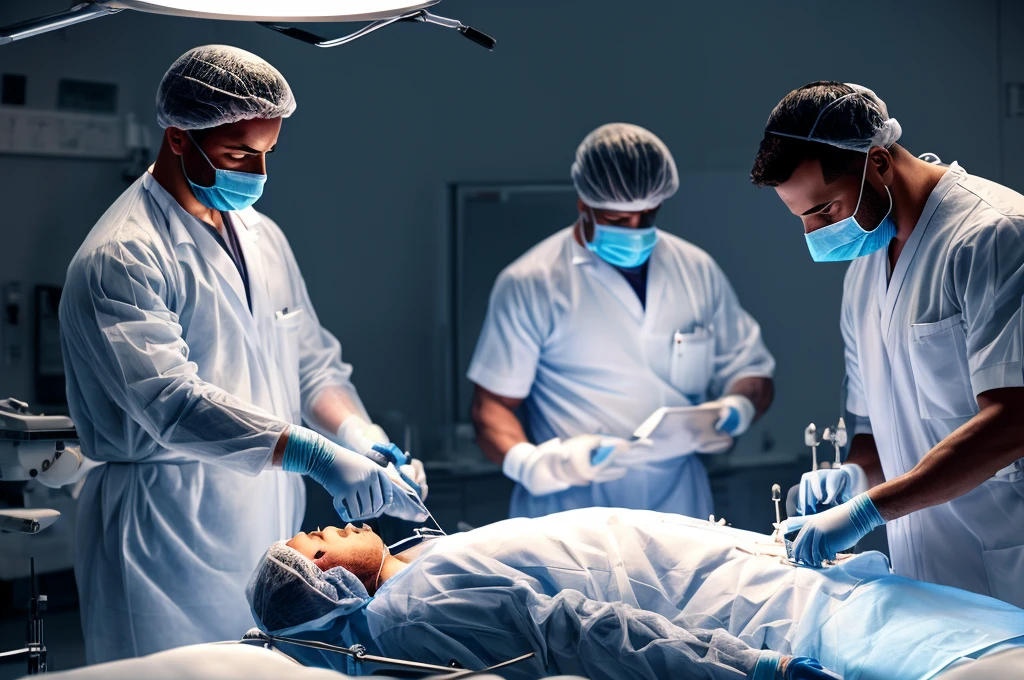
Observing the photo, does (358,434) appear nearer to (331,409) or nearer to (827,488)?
(331,409)

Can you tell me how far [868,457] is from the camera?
2.23 m

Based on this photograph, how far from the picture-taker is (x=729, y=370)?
3109mm

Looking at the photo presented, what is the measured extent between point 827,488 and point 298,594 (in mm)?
1165

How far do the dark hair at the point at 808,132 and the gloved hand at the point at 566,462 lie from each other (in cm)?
114

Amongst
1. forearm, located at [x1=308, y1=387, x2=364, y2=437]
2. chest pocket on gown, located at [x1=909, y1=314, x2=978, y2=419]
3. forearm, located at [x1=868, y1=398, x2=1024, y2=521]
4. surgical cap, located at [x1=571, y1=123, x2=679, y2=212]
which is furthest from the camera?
surgical cap, located at [x1=571, y1=123, x2=679, y2=212]

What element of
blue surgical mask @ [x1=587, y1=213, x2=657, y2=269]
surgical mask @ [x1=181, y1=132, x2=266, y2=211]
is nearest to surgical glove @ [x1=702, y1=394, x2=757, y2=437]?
blue surgical mask @ [x1=587, y1=213, x2=657, y2=269]

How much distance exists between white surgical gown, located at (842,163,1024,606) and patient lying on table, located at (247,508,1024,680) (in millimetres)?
155

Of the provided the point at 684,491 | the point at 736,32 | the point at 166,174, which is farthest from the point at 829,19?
the point at 166,174

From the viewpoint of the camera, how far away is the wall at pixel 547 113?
3793 mm

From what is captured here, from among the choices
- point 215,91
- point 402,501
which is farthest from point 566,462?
point 215,91

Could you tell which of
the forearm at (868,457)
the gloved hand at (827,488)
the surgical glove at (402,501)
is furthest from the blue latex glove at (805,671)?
the surgical glove at (402,501)

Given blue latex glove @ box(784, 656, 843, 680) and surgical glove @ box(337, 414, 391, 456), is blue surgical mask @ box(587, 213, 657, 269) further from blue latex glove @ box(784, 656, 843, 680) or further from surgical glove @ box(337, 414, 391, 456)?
blue latex glove @ box(784, 656, 843, 680)

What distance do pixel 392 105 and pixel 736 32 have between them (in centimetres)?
148

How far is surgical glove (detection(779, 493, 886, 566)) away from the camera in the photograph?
176 centimetres
